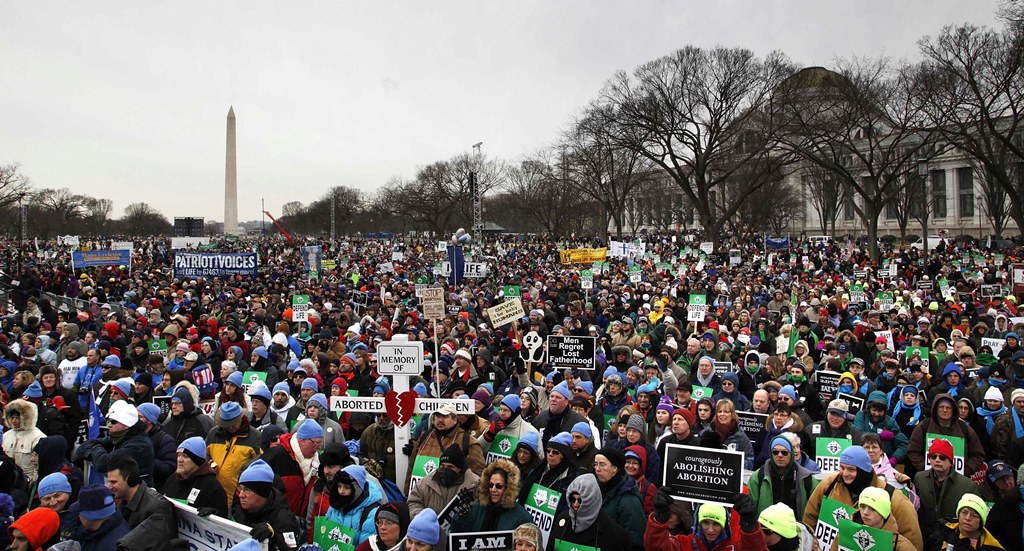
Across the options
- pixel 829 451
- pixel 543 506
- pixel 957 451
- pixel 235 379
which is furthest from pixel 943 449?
pixel 235 379

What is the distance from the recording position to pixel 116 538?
4.77m

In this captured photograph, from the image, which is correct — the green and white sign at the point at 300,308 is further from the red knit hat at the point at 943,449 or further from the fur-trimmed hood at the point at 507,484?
the red knit hat at the point at 943,449

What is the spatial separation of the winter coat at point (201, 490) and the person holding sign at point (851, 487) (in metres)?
4.36

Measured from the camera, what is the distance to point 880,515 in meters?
5.13

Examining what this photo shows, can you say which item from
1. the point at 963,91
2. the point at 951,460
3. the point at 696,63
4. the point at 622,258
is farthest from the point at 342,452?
the point at 696,63

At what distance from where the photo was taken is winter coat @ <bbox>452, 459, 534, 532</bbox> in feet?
17.2

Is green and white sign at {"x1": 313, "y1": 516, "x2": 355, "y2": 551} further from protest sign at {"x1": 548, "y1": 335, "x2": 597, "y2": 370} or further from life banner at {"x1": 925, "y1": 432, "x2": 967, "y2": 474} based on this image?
protest sign at {"x1": 548, "y1": 335, "x2": 597, "y2": 370}

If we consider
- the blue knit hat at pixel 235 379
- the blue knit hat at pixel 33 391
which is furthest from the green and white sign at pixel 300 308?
the blue knit hat at pixel 235 379

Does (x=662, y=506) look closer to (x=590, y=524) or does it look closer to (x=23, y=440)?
(x=590, y=524)

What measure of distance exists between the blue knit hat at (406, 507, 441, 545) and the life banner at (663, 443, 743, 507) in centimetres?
196

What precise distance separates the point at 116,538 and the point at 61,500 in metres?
0.72

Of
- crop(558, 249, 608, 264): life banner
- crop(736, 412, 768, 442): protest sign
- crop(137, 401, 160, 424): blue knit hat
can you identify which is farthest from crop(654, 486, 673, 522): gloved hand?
crop(558, 249, 608, 264): life banner

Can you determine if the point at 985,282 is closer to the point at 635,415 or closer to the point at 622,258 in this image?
the point at 622,258

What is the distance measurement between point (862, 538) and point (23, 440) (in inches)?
272
